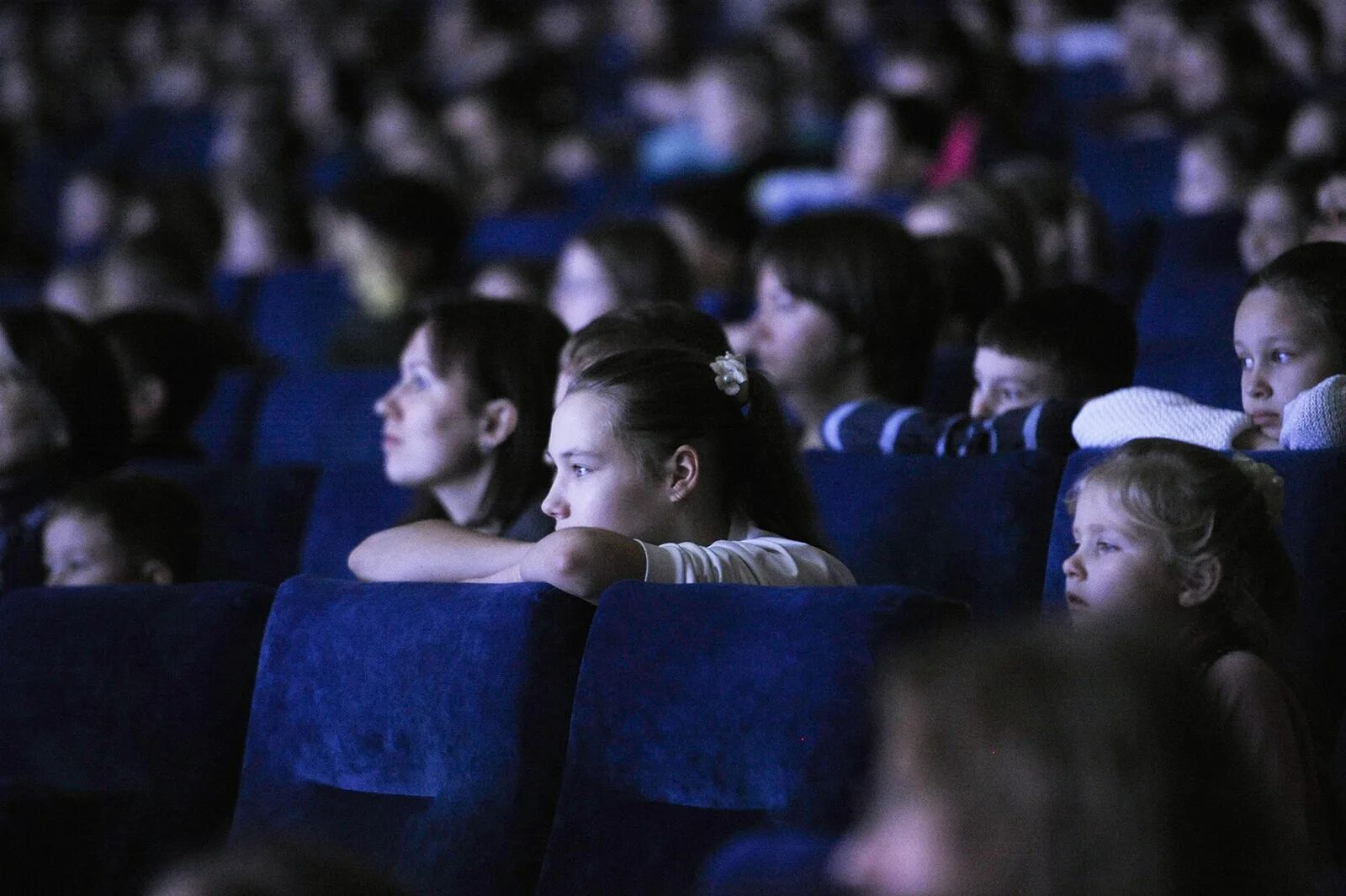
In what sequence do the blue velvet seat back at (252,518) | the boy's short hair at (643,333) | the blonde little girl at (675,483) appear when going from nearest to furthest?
the blonde little girl at (675,483) < the boy's short hair at (643,333) < the blue velvet seat back at (252,518)

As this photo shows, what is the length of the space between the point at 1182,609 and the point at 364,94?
5553 mm

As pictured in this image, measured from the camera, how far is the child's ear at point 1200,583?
1.50 metres

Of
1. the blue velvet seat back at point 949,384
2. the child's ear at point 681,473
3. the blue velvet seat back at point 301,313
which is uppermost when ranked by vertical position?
the blue velvet seat back at point 301,313

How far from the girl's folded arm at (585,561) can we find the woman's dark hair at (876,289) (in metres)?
1.01

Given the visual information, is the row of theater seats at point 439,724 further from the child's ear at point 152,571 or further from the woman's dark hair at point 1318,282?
the woman's dark hair at point 1318,282

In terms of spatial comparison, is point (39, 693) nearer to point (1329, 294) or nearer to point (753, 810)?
point (753, 810)

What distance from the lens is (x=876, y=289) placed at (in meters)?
2.50

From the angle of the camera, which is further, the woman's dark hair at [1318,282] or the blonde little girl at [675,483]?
the woman's dark hair at [1318,282]

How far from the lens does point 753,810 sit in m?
1.36

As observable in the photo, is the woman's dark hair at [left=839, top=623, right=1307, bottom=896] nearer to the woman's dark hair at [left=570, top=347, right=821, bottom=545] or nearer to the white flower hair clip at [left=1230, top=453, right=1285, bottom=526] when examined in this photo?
the white flower hair clip at [left=1230, top=453, right=1285, bottom=526]

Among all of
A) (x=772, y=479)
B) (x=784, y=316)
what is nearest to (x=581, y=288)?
(x=784, y=316)

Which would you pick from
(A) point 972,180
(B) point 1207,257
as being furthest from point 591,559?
(B) point 1207,257

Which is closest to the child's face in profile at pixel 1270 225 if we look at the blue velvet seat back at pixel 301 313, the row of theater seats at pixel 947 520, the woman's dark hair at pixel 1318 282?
the woman's dark hair at pixel 1318 282

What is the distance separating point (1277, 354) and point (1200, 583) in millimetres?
402
